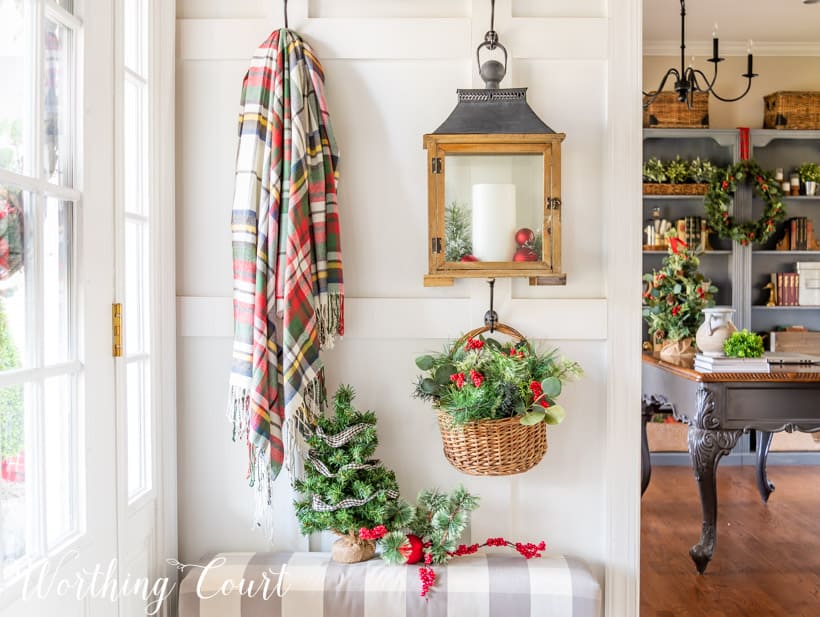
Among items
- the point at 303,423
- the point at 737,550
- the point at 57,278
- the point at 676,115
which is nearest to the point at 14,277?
the point at 57,278

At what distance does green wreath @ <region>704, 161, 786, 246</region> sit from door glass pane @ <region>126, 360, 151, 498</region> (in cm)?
421

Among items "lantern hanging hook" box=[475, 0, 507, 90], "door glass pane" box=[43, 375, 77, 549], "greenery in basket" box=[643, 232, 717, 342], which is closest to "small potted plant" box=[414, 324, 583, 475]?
"lantern hanging hook" box=[475, 0, 507, 90]

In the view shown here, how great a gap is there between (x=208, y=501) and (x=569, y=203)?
50.6 inches

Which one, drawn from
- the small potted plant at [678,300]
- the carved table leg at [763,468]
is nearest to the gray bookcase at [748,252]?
the carved table leg at [763,468]

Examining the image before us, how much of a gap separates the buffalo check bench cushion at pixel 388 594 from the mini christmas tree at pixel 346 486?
94mm

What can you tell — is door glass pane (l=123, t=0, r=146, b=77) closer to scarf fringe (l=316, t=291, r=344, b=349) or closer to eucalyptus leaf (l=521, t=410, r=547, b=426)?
scarf fringe (l=316, t=291, r=344, b=349)

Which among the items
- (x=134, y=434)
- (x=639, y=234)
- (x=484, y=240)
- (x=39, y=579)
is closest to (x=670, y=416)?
(x=639, y=234)

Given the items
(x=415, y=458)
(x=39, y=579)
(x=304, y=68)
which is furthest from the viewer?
(x=415, y=458)

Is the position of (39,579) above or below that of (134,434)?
below

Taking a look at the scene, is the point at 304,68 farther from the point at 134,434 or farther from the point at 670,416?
the point at 670,416

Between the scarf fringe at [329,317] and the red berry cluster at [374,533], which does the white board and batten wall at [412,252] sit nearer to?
the scarf fringe at [329,317]

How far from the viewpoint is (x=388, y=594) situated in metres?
1.74

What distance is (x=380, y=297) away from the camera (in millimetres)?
1979

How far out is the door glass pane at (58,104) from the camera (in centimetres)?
136
